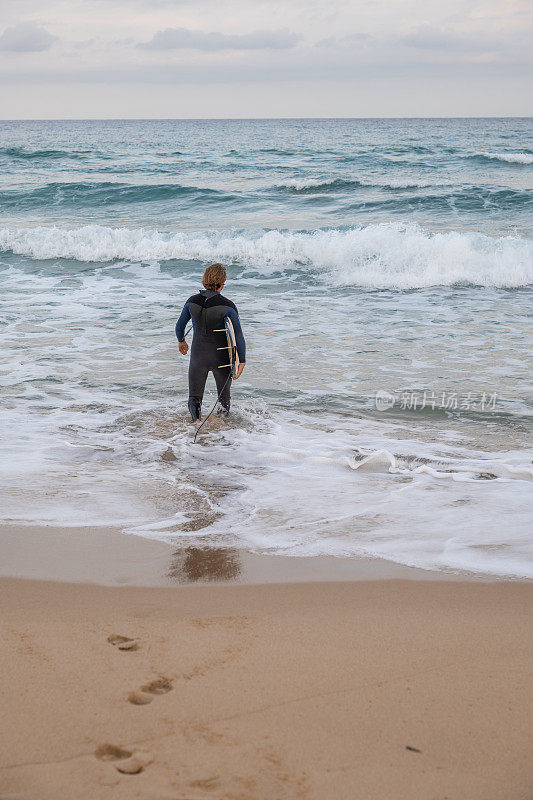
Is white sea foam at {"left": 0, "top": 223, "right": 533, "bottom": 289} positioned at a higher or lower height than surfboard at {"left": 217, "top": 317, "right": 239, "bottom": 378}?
higher

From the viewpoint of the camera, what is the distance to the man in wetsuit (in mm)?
6441

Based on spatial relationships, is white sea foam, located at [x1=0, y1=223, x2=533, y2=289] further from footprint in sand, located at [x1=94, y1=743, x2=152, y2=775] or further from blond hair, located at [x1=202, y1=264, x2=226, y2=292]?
footprint in sand, located at [x1=94, y1=743, x2=152, y2=775]

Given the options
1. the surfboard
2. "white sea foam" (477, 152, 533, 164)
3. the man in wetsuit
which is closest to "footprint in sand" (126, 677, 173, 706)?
the man in wetsuit

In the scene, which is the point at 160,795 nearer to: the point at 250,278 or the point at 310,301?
the point at 310,301

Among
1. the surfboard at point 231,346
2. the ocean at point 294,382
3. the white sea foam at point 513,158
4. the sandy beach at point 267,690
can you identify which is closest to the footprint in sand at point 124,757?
the sandy beach at point 267,690

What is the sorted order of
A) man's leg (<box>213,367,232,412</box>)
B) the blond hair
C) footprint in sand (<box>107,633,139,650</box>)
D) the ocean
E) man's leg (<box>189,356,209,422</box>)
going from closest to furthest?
1. footprint in sand (<box>107,633,139,650</box>)
2. the ocean
3. the blond hair
4. man's leg (<box>189,356,209,422</box>)
5. man's leg (<box>213,367,232,412</box>)

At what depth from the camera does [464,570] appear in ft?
12.5

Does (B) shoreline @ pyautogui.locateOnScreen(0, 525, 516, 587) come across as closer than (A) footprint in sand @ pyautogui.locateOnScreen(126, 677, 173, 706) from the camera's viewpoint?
No

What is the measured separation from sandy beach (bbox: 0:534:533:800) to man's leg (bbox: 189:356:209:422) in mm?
3208

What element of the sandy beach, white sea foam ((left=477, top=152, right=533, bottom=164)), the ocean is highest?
white sea foam ((left=477, top=152, right=533, bottom=164))

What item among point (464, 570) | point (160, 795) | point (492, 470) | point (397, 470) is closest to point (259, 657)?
point (160, 795)

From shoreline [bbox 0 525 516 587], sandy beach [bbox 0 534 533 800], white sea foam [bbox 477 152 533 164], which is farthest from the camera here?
white sea foam [bbox 477 152 533 164]

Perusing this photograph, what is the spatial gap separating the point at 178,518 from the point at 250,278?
10.8 meters

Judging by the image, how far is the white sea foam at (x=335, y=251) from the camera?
14102 mm
